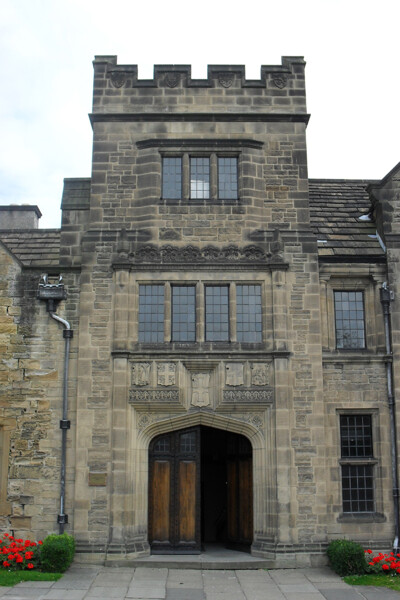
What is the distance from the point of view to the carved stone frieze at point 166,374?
16.3 meters

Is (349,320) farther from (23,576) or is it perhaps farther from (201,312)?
(23,576)

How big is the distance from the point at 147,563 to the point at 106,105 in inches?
444

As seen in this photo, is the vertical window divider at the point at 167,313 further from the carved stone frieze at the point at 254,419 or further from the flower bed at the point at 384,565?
the flower bed at the point at 384,565

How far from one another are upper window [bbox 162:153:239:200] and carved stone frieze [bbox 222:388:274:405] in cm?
→ 492

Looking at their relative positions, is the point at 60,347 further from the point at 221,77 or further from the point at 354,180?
the point at 354,180

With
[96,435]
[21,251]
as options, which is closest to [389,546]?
[96,435]

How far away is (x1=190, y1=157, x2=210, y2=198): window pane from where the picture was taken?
690 inches

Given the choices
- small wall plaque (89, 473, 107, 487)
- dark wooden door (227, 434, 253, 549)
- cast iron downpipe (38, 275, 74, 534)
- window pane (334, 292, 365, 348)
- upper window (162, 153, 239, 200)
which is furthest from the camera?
upper window (162, 153, 239, 200)

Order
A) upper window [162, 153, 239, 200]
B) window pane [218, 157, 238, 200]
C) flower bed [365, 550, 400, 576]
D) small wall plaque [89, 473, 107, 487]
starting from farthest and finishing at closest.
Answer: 1. window pane [218, 157, 238, 200]
2. upper window [162, 153, 239, 200]
3. small wall plaque [89, 473, 107, 487]
4. flower bed [365, 550, 400, 576]

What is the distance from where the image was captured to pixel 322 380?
16531 millimetres

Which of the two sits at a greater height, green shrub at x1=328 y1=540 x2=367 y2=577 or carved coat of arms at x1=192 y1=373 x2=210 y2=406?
carved coat of arms at x1=192 y1=373 x2=210 y2=406

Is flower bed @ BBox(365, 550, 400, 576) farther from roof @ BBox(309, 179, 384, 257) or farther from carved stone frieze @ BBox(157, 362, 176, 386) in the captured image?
roof @ BBox(309, 179, 384, 257)

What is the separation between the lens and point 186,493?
16.4 meters

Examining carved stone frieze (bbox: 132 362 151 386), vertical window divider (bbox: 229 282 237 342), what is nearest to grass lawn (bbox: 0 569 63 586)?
carved stone frieze (bbox: 132 362 151 386)
